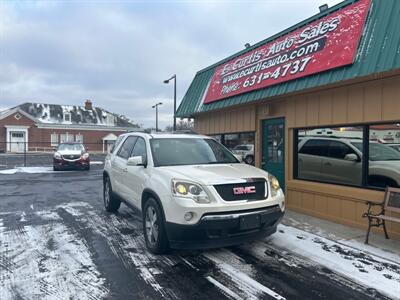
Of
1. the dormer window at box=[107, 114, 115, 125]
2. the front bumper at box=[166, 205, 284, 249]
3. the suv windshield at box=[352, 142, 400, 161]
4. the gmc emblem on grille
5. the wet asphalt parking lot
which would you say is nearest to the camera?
the wet asphalt parking lot

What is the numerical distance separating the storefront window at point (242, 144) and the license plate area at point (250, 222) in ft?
16.8

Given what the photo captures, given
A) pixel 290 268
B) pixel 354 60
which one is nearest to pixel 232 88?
pixel 354 60

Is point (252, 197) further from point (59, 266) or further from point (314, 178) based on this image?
point (314, 178)

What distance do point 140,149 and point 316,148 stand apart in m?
4.04

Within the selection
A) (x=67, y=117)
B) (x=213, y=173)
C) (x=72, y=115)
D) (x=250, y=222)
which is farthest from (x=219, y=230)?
(x=72, y=115)

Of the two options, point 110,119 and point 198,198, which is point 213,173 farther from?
point 110,119

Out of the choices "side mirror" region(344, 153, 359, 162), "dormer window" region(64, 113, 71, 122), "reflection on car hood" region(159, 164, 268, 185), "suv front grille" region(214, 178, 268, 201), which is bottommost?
"suv front grille" region(214, 178, 268, 201)

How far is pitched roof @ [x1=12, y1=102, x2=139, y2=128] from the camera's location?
1967 inches

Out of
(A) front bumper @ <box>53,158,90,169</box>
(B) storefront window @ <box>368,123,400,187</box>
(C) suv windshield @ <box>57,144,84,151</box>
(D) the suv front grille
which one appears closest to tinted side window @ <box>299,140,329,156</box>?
(B) storefront window @ <box>368,123,400,187</box>

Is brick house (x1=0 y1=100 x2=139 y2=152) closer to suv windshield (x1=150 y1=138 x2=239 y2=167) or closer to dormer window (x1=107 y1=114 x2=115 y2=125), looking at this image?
dormer window (x1=107 y1=114 x2=115 y2=125)

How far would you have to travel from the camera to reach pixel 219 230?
456 centimetres

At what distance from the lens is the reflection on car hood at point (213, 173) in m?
4.77

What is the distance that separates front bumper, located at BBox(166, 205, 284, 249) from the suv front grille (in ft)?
0.68

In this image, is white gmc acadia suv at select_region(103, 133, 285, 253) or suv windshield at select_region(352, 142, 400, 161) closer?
white gmc acadia suv at select_region(103, 133, 285, 253)
